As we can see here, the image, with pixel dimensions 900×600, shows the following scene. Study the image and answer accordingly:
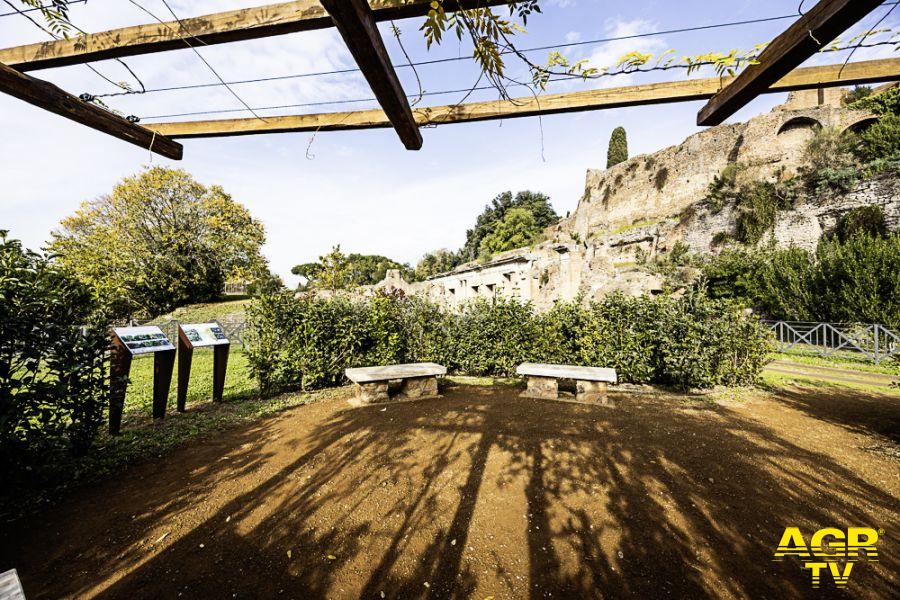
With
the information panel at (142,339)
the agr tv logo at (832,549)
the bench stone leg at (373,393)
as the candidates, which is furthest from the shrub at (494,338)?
the information panel at (142,339)

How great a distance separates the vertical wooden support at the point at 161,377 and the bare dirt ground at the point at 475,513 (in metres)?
1.38

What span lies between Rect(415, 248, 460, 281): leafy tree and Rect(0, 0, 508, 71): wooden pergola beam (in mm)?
47082

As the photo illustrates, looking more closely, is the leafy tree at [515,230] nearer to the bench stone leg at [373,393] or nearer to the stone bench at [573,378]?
the stone bench at [573,378]

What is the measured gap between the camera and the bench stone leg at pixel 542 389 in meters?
6.07

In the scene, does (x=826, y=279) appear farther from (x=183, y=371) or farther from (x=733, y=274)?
(x=183, y=371)

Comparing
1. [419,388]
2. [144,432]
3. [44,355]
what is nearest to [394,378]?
[419,388]

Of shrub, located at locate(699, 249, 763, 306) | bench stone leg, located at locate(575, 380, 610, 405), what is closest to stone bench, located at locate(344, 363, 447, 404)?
bench stone leg, located at locate(575, 380, 610, 405)

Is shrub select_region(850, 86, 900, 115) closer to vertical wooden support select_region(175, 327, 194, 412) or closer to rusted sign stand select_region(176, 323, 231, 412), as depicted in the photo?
rusted sign stand select_region(176, 323, 231, 412)

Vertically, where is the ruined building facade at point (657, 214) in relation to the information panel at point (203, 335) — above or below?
above

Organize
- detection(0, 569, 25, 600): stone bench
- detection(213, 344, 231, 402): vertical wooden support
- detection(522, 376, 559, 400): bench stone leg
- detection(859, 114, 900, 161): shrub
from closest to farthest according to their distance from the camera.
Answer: detection(0, 569, 25, 600): stone bench < detection(213, 344, 231, 402): vertical wooden support < detection(522, 376, 559, 400): bench stone leg < detection(859, 114, 900, 161): shrub

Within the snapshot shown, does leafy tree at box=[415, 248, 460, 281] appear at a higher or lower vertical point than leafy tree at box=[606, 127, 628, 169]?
lower

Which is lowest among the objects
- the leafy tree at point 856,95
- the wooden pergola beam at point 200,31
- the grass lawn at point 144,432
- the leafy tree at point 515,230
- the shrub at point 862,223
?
the grass lawn at point 144,432

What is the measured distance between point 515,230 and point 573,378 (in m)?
36.9

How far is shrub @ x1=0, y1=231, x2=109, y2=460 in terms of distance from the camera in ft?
9.52
